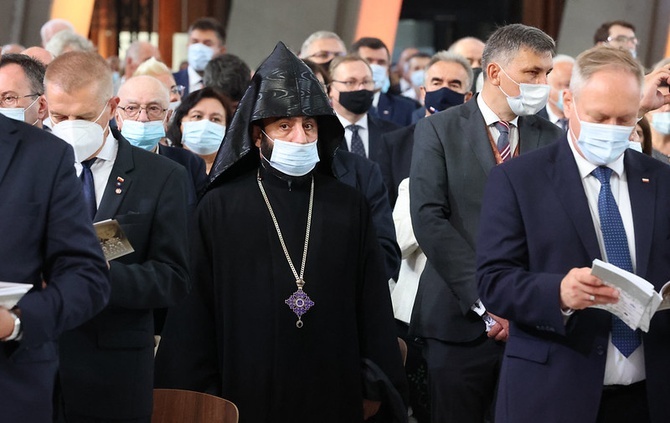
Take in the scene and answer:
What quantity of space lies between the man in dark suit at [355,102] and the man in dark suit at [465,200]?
2426 millimetres

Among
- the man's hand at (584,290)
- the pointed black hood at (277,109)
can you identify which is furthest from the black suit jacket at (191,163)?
the man's hand at (584,290)

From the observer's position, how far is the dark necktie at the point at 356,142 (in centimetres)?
780

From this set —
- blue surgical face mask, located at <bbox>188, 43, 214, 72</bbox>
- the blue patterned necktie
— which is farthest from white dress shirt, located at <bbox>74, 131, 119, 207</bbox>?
blue surgical face mask, located at <bbox>188, 43, 214, 72</bbox>

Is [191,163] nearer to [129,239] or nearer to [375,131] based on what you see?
[129,239]

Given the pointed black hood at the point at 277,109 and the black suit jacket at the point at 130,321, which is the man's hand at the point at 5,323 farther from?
the pointed black hood at the point at 277,109

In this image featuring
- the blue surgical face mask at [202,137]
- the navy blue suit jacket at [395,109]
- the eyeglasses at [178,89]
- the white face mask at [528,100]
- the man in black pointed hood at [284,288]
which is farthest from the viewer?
the navy blue suit jacket at [395,109]

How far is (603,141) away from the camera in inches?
152

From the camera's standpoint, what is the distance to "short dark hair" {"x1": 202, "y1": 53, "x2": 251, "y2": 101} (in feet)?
25.1

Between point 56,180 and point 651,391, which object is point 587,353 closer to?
point 651,391

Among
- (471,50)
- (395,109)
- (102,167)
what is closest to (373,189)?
(102,167)

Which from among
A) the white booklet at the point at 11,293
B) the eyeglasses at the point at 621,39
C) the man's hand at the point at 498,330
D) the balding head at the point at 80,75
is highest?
the eyeglasses at the point at 621,39

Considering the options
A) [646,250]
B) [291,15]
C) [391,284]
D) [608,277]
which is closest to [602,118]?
[646,250]

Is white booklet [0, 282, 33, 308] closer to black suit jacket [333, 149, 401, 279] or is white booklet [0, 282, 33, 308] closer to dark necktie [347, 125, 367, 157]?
black suit jacket [333, 149, 401, 279]

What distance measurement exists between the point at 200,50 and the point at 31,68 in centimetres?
469
